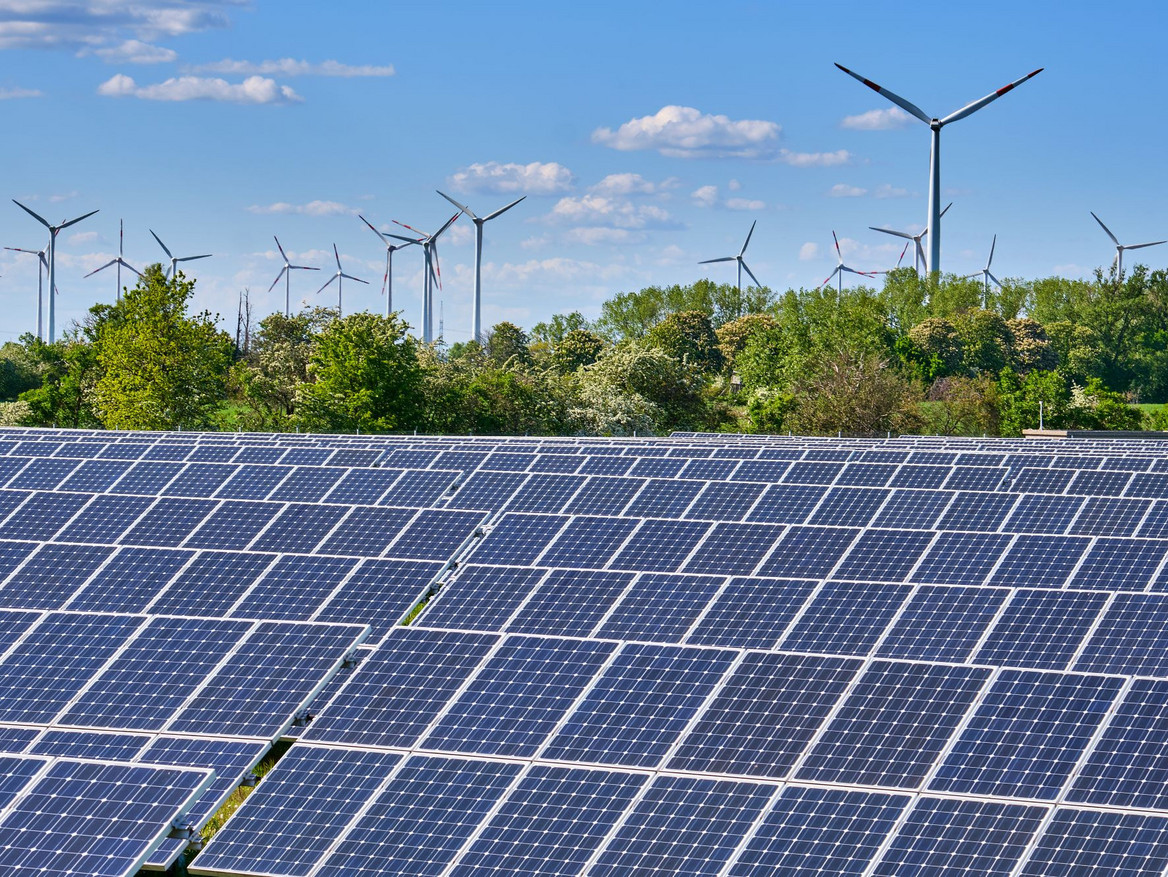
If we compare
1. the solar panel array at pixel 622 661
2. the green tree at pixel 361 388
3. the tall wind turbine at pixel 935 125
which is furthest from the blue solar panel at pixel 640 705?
the tall wind turbine at pixel 935 125

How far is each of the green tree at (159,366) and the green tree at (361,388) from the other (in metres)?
6.79

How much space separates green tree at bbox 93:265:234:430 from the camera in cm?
9069

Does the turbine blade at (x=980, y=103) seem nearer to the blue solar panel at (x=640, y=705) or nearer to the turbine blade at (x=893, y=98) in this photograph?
the turbine blade at (x=893, y=98)

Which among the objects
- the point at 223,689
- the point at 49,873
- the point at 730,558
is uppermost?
the point at 730,558

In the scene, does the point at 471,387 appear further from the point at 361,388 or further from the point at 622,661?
the point at 622,661

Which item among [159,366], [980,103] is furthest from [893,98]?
[159,366]

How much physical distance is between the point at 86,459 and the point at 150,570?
42.6ft

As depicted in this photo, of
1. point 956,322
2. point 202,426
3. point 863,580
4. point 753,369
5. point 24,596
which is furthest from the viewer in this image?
point 956,322

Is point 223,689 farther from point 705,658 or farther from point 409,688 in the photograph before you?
point 705,658

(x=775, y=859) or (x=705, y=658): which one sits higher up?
(x=705, y=658)

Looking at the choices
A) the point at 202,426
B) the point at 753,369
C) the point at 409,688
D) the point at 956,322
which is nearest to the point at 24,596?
the point at 409,688

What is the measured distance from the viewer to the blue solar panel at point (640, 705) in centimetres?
2502

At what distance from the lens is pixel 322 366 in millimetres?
96938

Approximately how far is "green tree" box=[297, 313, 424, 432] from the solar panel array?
50.0 meters
